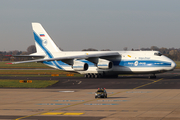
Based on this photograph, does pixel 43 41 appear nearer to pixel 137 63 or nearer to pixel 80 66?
pixel 80 66

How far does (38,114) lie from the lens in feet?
59.1

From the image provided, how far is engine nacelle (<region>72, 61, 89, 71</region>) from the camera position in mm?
53938

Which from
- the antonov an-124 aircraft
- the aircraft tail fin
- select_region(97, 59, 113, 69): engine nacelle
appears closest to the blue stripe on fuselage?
the antonov an-124 aircraft

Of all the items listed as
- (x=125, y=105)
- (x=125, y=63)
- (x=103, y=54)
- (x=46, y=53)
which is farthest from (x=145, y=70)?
(x=125, y=105)

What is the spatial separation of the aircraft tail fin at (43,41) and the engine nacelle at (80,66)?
8.00 meters

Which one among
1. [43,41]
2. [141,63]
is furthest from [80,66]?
[43,41]

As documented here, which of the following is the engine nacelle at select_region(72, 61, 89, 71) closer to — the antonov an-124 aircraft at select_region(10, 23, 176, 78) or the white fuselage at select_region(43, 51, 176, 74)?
the antonov an-124 aircraft at select_region(10, 23, 176, 78)

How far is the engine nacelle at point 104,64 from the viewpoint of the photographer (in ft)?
173

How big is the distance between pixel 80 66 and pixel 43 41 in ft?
39.5

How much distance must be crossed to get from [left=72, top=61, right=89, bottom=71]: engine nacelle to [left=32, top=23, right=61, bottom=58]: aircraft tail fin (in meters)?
8.00

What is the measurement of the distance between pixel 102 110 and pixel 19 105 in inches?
261

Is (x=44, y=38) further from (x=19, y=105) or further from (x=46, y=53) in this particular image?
(x=19, y=105)

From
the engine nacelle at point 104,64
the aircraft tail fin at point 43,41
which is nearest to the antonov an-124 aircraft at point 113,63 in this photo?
the engine nacelle at point 104,64

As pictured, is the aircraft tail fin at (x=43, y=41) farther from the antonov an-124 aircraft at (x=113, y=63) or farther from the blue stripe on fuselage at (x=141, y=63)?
the blue stripe on fuselage at (x=141, y=63)
